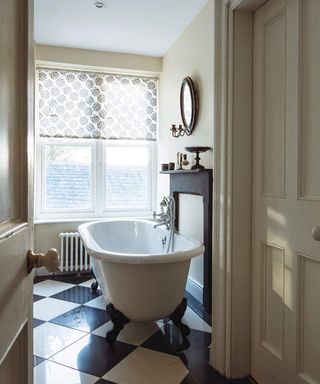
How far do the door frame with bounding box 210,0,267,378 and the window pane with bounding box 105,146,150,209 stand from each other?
7.95ft

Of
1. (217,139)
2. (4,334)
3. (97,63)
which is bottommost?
(4,334)

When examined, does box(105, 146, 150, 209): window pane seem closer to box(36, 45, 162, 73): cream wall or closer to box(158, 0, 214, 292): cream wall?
box(158, 0, 214, 292): cream wall

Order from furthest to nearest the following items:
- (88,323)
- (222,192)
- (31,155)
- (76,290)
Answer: (76,290) → (88,323) → (222,192) → (31,155)

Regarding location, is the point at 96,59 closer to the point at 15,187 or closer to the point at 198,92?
the point at 198,92

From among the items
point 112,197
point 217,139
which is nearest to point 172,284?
point 217,139

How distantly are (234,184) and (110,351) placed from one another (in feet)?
4.45

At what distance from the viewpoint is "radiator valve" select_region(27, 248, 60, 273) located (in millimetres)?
763

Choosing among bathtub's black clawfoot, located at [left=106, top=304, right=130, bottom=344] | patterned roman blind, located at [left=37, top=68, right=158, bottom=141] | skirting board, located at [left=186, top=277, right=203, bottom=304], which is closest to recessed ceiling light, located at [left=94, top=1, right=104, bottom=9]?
patterned roman blind, located at [left=37, top=68, right=158, bottom=141]

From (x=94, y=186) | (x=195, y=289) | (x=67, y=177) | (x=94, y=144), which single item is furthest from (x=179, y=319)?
(x=94, y=144)

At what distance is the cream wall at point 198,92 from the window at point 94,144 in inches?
13.1

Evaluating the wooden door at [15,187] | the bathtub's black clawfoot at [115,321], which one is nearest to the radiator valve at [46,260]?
the wooden door at [15,187]

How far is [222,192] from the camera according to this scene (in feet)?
6.14

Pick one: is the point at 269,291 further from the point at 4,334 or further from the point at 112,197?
the point at 112,197

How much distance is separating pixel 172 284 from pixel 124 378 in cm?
61
